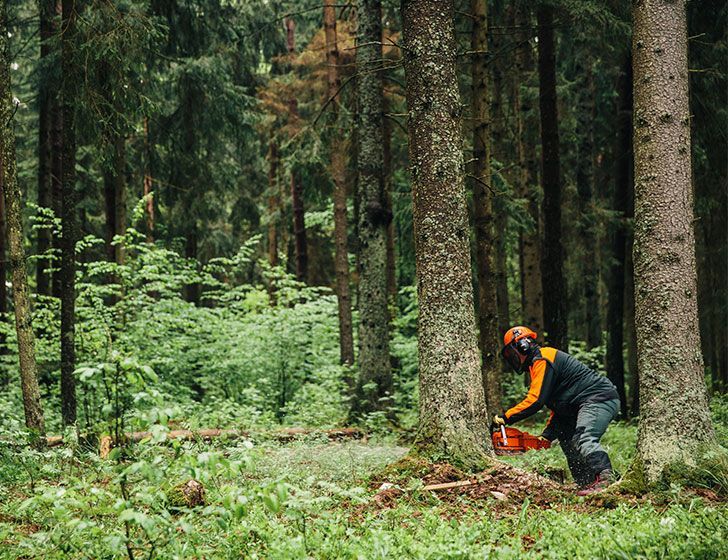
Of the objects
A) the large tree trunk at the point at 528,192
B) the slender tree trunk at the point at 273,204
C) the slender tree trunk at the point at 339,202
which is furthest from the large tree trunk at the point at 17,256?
the slender tree trunk at the point at 273,204

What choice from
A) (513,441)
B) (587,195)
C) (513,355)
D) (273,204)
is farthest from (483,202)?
(273,204)

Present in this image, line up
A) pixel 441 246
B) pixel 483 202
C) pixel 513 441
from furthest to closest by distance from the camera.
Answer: pixel 483 202, pixel 513 441, pixel 441 246

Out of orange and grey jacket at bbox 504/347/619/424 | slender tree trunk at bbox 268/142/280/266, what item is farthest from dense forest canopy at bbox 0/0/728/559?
orange and grey jacket at bbox 504/347/619/424

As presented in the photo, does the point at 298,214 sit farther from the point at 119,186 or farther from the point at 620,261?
the point at 620,261

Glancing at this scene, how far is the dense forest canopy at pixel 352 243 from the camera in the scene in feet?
20.0

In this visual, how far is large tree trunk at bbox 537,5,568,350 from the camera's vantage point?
39.8ft

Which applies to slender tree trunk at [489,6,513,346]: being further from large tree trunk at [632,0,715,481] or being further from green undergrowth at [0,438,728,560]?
green undergrowth at [0,438,728,560]

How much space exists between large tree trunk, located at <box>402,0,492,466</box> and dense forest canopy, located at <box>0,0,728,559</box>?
2 cm

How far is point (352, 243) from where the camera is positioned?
27141 mm

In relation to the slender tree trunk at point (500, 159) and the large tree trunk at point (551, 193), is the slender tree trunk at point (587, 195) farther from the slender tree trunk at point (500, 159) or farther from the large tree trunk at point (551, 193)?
the large tree trunk at point (551, 193)

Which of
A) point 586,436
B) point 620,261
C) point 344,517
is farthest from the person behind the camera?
point 620,261

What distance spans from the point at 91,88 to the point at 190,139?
7365 mm

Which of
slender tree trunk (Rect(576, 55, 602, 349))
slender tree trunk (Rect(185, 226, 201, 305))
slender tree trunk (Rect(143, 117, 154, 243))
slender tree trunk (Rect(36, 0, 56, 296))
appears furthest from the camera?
slender tree trunk (Rect(185, 226, 201, 305))

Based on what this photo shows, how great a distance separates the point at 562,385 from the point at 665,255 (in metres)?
2.04
